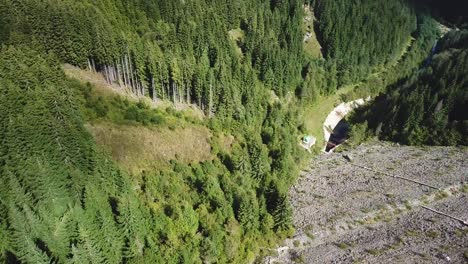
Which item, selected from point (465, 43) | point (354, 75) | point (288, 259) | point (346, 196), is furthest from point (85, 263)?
point (465, 43)

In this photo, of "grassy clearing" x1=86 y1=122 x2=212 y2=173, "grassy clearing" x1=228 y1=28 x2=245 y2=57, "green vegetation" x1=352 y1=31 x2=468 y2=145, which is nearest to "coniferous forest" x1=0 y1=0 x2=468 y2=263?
"green vegetation" x1=352 y1=31 x2=468 y2=145

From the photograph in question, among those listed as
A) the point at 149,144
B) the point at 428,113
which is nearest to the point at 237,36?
the point at 428,113

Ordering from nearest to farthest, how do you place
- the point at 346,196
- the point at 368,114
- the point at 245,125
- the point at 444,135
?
the point at 346,196 < the point at 245,125 < the point at 444,135 < the point at 368,114

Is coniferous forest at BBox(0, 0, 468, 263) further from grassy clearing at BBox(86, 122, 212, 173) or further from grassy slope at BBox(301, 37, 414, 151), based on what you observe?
grassy slope at BBox(301, 37, 414, 151)

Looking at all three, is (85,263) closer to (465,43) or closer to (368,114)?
(368,114)

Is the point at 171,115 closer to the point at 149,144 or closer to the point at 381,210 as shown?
the point at 149,144

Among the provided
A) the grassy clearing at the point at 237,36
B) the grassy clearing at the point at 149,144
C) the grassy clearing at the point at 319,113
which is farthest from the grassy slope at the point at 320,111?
the grassy clearing at the point at 149,144

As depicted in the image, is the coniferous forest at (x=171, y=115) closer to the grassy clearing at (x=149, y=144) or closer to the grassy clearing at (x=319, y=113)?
the grassy clearing at (x=149, y=144)
